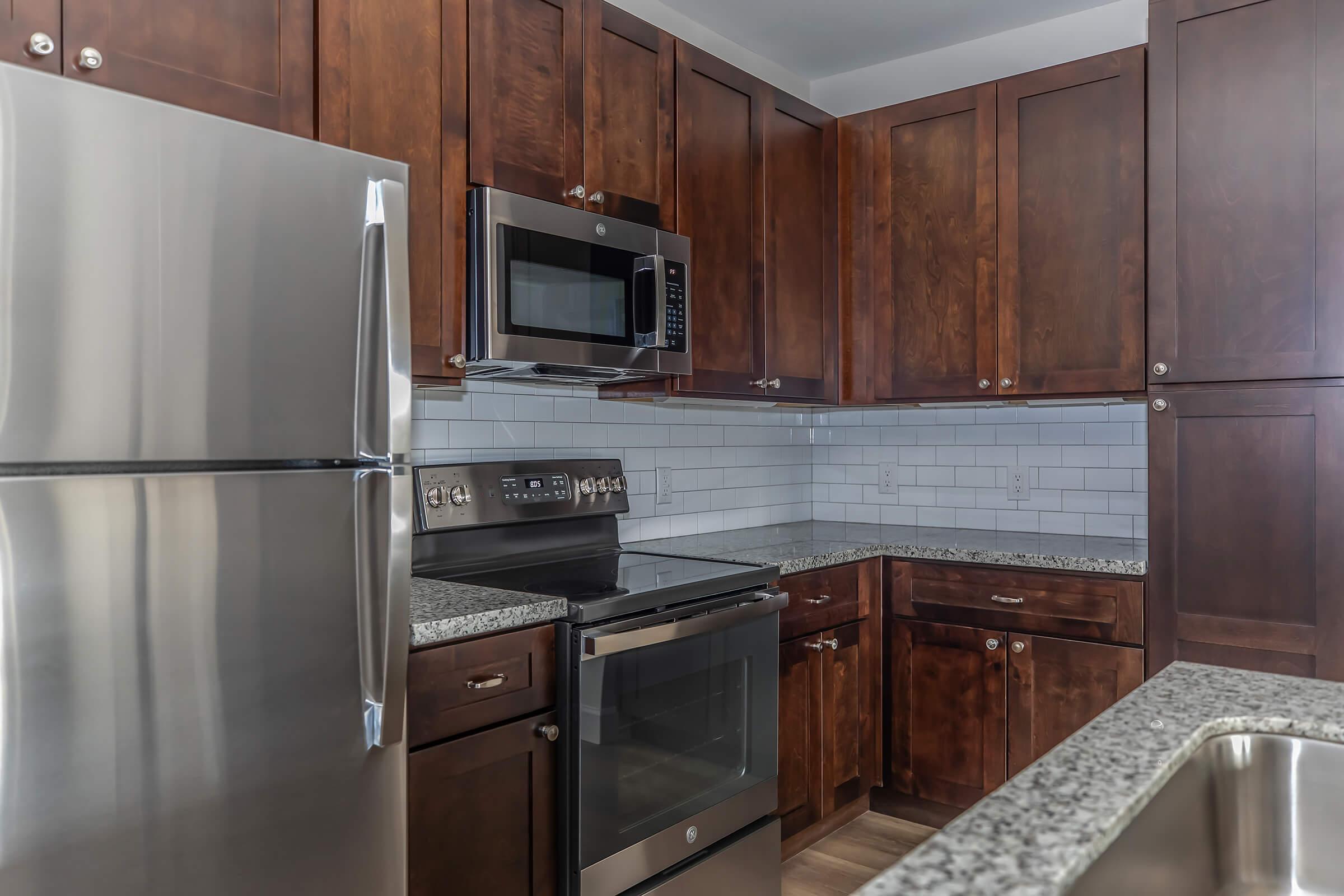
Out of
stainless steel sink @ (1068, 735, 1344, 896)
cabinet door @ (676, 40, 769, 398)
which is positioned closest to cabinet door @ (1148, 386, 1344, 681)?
cabinet door @ (676, 40, 769, 398)

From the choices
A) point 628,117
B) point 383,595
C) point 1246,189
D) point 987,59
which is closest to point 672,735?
point 383,595

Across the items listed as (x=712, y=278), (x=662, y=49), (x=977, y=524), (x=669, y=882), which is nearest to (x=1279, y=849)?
(x=669, y=882)

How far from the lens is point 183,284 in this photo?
3.87 ft

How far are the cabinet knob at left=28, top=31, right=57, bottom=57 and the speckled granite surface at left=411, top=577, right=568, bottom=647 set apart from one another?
1.01 m

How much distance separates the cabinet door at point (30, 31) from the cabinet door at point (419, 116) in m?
0.44

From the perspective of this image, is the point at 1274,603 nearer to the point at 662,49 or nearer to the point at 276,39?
the point at 662,49

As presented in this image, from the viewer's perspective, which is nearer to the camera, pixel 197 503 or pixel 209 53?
pixel 197 503

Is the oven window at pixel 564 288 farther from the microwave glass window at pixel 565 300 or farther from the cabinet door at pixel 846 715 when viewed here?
the cabinet door at pixel 846 715

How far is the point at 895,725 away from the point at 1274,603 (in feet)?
3.65

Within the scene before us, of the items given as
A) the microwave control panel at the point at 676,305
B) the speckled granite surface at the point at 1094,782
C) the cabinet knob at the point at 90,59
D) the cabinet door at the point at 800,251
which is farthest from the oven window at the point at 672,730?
the cabinet knob at the point at 90,59

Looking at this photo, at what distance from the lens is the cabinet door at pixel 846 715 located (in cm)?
271

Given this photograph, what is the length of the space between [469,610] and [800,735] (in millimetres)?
1300

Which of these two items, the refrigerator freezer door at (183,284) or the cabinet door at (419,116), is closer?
the refrigerator freezer door at (183,284)

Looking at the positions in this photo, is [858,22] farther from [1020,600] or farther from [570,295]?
[1020,600]
